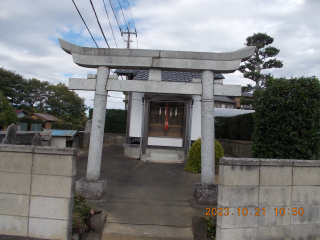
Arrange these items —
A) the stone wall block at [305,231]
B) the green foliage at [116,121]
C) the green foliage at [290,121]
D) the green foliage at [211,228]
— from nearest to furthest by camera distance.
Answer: the stone wall block at [305,231]
the green foliage at [211,228]
the green foliage at [290,121]
the green foliage at [116,121]

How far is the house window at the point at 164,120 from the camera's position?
10789 millimetres

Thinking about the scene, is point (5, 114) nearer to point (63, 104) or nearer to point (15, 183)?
point (63, 104)

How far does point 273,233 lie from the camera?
140 inches

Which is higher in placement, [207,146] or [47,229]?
[207,146]

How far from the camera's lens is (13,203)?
3562mm

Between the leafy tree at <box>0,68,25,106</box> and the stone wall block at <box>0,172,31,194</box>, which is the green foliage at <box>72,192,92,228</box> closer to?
the stone wall block at <box>0,172,31,194</box>

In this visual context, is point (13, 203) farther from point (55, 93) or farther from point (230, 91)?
point (55, 93)

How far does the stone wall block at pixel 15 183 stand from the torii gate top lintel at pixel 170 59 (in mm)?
3133

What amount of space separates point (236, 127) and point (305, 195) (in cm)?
911

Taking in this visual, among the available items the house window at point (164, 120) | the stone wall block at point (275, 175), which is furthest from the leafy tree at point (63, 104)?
the stone wall block at point (275, 175)

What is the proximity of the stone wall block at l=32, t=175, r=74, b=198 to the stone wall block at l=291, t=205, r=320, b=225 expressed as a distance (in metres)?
3.93

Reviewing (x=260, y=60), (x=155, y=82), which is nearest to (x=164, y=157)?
(x=155, y=82)

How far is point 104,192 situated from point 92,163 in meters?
0.84

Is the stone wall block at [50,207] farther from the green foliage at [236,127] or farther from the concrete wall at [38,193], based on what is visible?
the green foliage at [236,127]
